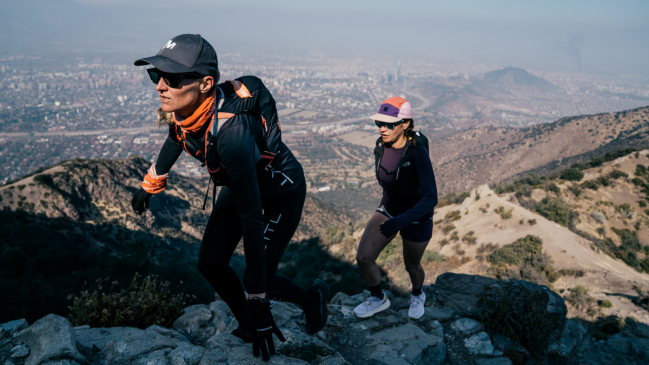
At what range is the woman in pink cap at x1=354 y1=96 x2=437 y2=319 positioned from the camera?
10.3ft

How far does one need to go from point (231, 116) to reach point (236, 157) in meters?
0.26

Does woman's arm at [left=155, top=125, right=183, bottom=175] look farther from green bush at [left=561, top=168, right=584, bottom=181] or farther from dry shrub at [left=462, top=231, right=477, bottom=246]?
green bush at [left=561, top=168, right=584, bottom=181]

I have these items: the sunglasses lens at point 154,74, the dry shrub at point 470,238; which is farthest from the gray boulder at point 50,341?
the dry shrub at point 470,238

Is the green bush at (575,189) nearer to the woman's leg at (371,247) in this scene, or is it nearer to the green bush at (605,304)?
the green bush at (605,304)

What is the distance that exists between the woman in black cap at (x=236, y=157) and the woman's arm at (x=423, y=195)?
3.39 ft

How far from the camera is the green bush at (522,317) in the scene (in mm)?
3709

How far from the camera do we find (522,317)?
3795 millimetres

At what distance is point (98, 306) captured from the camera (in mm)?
3662

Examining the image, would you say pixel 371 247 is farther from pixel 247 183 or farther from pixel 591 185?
pixel 591 185

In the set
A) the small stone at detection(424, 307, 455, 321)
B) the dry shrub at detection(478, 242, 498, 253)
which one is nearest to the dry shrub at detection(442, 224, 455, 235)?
the dry shrub at detection(478, 242, 498, 253)

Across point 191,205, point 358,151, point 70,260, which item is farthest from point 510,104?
point 70,260

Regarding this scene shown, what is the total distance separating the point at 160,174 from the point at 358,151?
105 metres

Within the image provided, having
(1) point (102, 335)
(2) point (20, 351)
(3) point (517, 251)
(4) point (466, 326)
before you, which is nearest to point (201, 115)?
(2) point (20, 351)

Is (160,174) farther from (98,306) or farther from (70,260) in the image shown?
(70,260)
